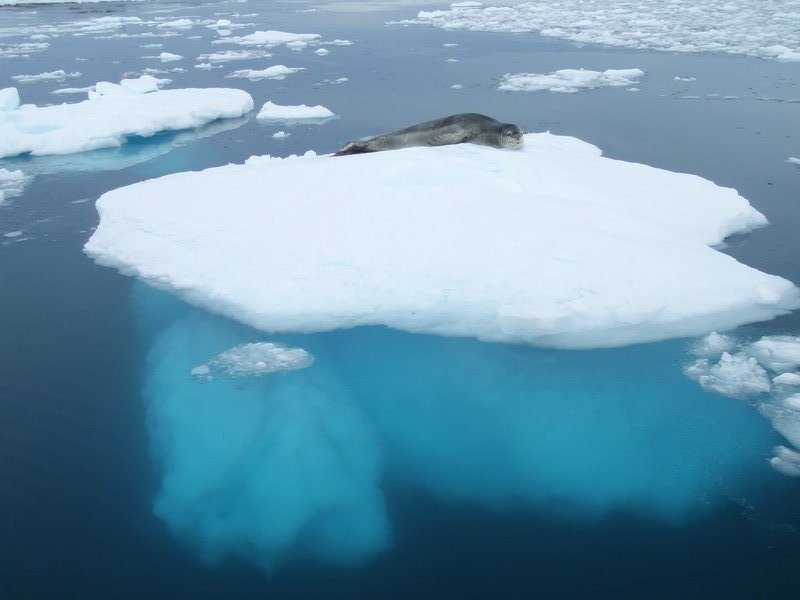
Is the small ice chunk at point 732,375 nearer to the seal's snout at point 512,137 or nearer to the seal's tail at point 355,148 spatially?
the seal's snout at point 512,137

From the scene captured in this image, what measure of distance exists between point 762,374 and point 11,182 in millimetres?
7603

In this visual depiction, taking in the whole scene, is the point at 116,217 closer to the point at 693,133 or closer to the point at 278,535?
the point at 278,535

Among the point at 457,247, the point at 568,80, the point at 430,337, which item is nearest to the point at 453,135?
the point at 457,247

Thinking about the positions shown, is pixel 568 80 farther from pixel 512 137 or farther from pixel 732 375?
pixel 732 375

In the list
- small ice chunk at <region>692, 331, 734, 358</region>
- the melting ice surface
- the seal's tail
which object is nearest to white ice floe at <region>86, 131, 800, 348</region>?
the melting ice surface

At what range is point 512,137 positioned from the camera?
6762 mm

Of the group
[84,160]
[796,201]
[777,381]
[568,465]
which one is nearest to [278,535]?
[568,465]

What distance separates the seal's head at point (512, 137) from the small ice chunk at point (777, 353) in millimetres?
3121

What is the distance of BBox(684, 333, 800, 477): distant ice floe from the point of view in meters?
3.83

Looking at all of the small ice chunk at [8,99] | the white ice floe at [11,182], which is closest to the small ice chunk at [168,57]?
the small ice chunk at [8,99]

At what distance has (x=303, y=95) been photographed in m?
12.0

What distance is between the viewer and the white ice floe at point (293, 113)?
10.4 m

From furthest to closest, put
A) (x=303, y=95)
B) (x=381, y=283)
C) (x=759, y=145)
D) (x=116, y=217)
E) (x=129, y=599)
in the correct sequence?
(x=303, y=95) < (x=759, y=145) < (x=116, y=217) < (x=381, y=283) < (x=129, y=599)

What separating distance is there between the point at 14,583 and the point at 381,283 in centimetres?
274
